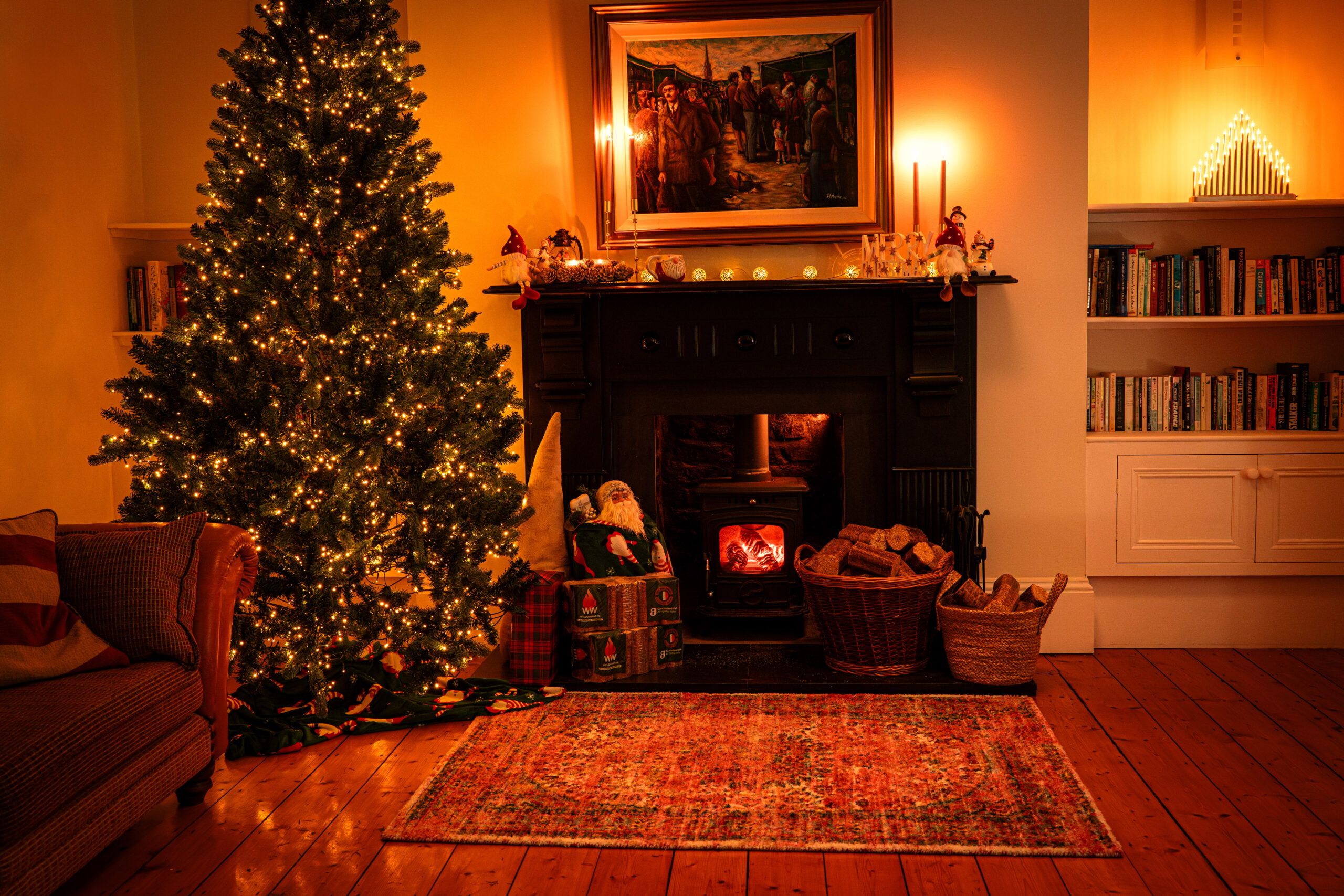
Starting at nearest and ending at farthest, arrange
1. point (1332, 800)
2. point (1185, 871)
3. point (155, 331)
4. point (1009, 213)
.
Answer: point (1185, 871), point (1332, 800), point (1009, 213), point (155, 331)

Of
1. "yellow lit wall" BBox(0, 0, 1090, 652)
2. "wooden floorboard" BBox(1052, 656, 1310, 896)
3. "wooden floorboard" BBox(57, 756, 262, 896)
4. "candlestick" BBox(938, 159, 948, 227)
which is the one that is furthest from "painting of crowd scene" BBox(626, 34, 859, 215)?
"wooden floorboard" BBox(57, 756, 262, 896)

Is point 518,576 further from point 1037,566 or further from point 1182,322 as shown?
point 1182,322

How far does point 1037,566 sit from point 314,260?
277cm

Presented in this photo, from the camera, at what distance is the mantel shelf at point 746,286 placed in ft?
11.7

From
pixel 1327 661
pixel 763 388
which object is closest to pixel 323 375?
pixel 763 388

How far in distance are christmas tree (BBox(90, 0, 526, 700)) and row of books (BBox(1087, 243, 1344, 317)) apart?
7.78 ft

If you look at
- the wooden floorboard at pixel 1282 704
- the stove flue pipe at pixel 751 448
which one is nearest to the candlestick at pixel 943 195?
the stove flue pipe at pixel 751 448

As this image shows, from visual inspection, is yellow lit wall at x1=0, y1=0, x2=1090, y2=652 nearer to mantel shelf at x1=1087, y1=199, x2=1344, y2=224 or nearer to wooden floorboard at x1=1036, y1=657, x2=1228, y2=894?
mantel shelf at x1=1087, y1=199, x2=1344, y2=224

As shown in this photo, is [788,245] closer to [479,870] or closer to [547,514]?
[547,514]

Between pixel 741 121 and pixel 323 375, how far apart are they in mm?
1800

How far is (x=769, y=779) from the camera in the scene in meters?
2.62

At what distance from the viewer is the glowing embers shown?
3.78m

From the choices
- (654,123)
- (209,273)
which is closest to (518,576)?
(209,273)

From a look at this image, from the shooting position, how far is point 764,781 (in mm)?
2604
